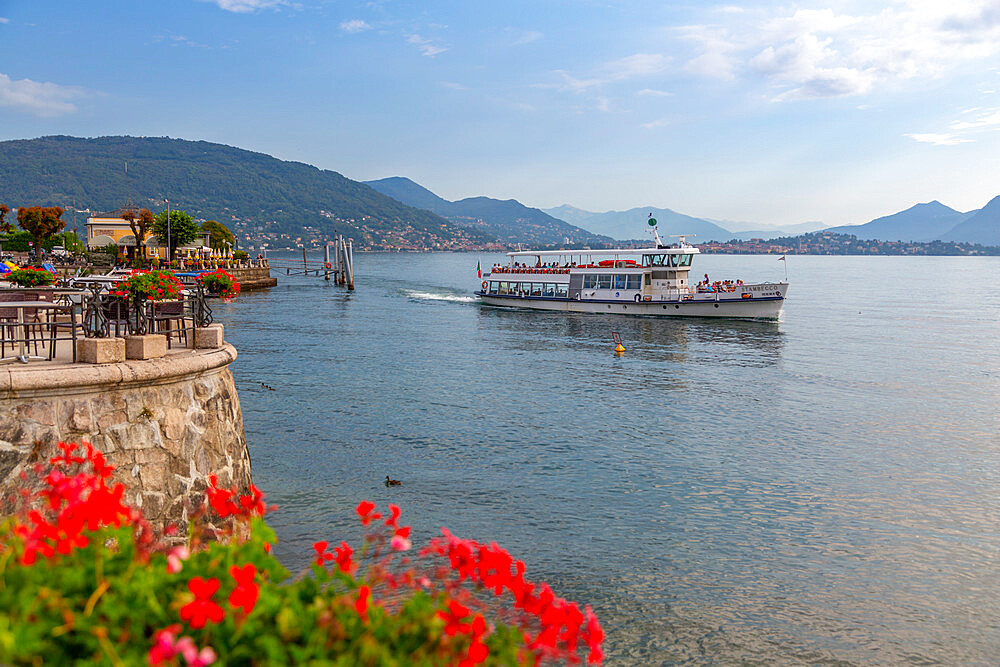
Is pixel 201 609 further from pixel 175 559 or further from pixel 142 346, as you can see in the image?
pixel 142 346

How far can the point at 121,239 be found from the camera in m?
84.9

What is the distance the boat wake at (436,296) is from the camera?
264ft

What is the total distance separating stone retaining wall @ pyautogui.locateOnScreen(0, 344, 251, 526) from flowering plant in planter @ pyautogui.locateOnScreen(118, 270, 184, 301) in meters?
1.17

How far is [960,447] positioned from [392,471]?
17375 millimetres

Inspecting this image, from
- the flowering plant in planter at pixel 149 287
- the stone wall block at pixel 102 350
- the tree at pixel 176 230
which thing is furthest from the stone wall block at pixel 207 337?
the tree at pixel 176 230

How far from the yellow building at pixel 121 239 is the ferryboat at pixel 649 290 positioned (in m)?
45.1

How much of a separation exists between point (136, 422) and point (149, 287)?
8.59ft

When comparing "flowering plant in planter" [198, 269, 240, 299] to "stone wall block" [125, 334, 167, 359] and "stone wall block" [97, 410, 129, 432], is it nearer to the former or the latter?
"stone wall block" [125, 334, 167, 359]

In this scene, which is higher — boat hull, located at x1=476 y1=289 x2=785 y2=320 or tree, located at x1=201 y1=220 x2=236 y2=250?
tree, located at x1=201 y1=220 x2=236 y2=250

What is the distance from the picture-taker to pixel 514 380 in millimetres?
30984

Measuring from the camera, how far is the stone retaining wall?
8375 mm

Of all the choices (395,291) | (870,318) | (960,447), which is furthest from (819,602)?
(395,291)

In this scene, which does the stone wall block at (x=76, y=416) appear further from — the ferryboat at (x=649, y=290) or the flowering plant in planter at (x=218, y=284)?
the ferryboat at (x=649, y=290)

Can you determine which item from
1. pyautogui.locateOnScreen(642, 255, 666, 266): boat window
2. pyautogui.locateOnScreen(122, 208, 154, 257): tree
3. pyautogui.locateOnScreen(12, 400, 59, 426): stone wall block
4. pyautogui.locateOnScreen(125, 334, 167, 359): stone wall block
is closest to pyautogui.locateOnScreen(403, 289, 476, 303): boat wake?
pyautogui.locateOnScreen(642, 255, 666, 266): boat window
